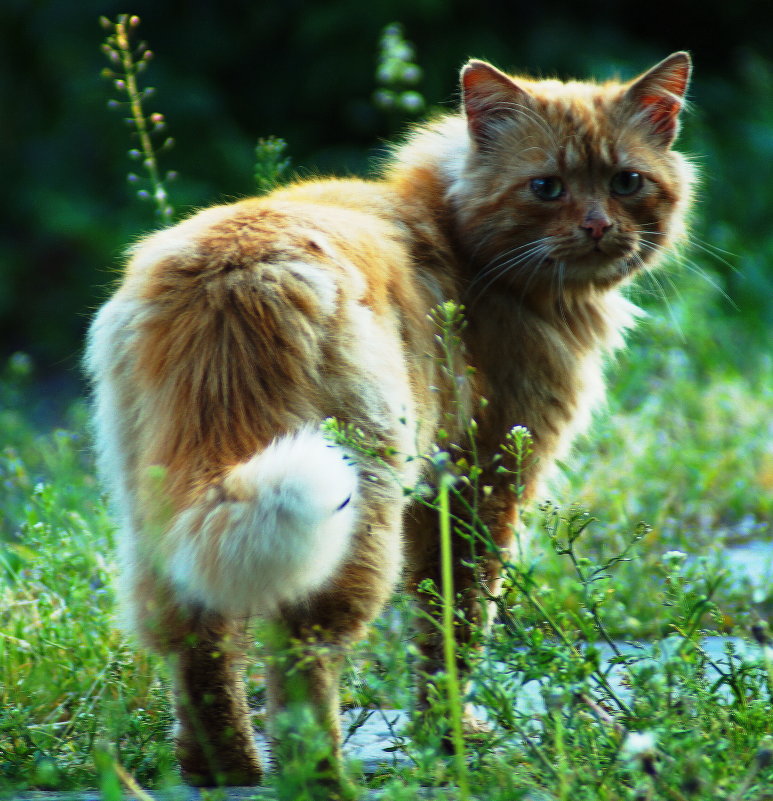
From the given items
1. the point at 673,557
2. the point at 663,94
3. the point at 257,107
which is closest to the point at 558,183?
the point at 663,94

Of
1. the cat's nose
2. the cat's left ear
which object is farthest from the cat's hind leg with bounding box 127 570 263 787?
the cat's left ear

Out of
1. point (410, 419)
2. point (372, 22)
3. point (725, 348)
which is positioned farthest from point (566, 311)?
point (372, 22)

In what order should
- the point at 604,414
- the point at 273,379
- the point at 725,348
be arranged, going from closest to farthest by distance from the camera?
the point at 273,379, the point at 604,414, the point at 725,348

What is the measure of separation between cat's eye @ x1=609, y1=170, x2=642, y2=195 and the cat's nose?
0.15 meters

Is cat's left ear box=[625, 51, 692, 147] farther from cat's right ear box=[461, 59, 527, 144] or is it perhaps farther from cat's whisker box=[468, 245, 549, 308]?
cat's whisker box=[468, 245, 549, 308]

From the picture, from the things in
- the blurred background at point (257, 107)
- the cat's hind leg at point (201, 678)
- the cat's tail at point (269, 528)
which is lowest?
the cat's hind leg at point (201, 678)

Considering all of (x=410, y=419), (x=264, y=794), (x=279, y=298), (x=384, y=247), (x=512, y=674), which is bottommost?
(x=264, y=794)

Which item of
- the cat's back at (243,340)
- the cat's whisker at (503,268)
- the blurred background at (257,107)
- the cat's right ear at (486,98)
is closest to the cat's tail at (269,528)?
the cat's back at (243,340)

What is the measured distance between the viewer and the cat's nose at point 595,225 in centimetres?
247

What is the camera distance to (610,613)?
9.20 ft

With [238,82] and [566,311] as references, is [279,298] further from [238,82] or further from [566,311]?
[238,82]

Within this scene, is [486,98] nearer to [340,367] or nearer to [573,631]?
[340,367]

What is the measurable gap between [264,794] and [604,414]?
102 inches

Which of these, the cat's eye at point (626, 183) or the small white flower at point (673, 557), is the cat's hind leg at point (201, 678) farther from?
the cat's eye at point (626, 183)
